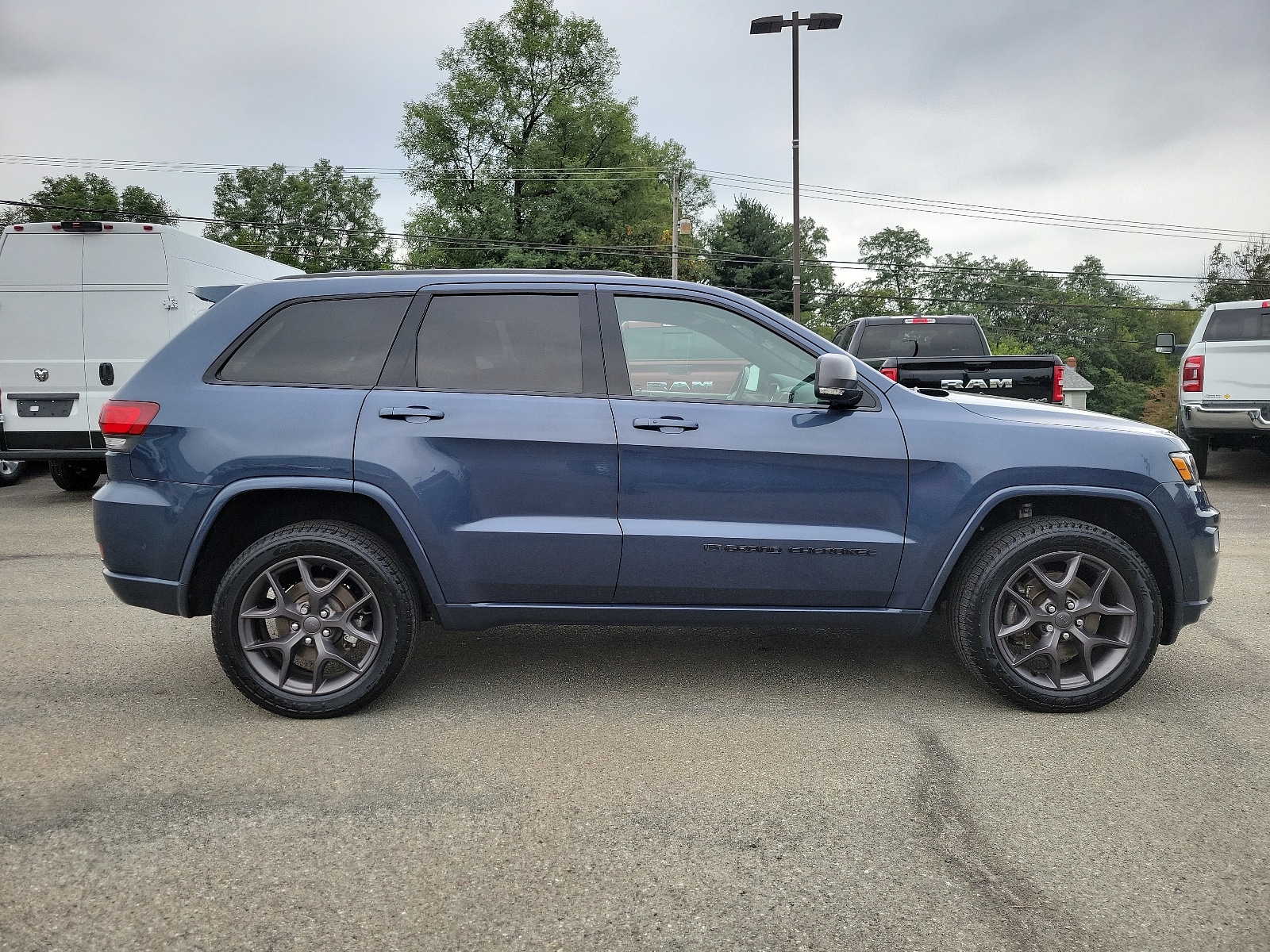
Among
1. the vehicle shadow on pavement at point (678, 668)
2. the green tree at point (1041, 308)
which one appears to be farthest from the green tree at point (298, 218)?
the vehicle shadow on pavement at point (678, 668)

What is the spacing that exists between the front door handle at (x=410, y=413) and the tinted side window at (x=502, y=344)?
126 mm

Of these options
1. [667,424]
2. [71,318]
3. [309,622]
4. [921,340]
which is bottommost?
[309,622]

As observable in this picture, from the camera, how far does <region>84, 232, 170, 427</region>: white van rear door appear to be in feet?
30.5

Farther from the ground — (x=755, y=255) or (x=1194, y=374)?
(x=755, y=255)

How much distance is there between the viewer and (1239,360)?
10.6 meters

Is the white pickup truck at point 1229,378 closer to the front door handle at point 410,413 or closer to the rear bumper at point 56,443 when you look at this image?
the front door handle at point 410,413

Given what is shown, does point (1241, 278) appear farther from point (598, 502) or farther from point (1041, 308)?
point (598, 502)

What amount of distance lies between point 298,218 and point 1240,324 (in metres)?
57.6

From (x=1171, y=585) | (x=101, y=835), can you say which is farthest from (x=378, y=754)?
(x=1171, y=585)

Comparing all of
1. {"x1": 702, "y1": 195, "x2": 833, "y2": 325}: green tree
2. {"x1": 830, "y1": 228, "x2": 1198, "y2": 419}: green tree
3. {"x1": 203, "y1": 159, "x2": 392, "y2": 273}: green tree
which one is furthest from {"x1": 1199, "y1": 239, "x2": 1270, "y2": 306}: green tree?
{"x1": 203, "y1": 159, "x2": 392, "y2": 273}: green tree

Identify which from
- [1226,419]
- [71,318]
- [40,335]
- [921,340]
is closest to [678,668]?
[71,318]

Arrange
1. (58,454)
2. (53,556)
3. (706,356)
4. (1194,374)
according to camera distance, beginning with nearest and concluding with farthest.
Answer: (706,356) → (53,556) → (58,454) → (1194,374)

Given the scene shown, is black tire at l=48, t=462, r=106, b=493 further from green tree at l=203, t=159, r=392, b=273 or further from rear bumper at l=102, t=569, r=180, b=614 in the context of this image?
green tree at l=203, t=159, r=392, b=273

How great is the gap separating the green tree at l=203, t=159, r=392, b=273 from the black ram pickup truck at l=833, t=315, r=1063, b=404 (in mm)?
49194
